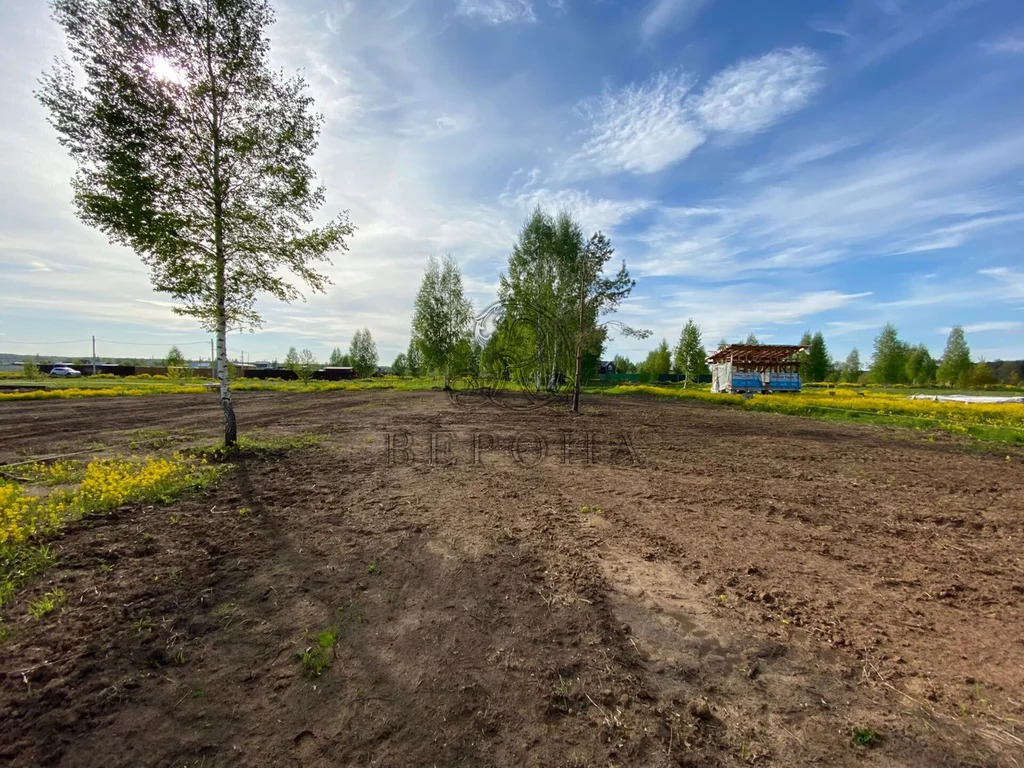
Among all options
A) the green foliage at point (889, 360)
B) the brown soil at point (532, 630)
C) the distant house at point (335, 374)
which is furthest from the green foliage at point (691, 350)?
the distant house at point (335, 374)

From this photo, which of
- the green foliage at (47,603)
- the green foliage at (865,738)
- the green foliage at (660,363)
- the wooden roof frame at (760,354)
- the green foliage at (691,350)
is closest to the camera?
Answer: the green foliage at (865,738)

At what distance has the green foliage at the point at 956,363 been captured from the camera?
205ft

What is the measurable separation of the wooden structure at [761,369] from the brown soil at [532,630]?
37.6 meters

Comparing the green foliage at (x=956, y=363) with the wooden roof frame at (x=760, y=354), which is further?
the green foliage at (x=956, y=363)

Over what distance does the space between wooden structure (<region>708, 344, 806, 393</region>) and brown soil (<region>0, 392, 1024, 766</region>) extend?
1482 inches

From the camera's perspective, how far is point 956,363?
63062 mm

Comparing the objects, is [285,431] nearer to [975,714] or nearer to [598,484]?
[598,484]

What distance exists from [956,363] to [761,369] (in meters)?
46.9

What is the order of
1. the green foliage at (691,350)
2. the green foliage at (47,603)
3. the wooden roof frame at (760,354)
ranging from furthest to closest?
the green foliage at (691,350) < the wooden roof frame at (760,354) < the green foliage at (47,603)

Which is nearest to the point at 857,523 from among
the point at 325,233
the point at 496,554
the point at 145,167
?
the point at 496,554

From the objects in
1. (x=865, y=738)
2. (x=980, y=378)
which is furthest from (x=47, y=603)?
(x=980, y=378)

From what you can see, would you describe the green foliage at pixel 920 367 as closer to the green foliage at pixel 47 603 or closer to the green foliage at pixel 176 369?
the green foliage at pixel 47 603

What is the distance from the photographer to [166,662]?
11.1ft

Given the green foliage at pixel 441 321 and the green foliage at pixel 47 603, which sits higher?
the green foliage at pixel 441 321
